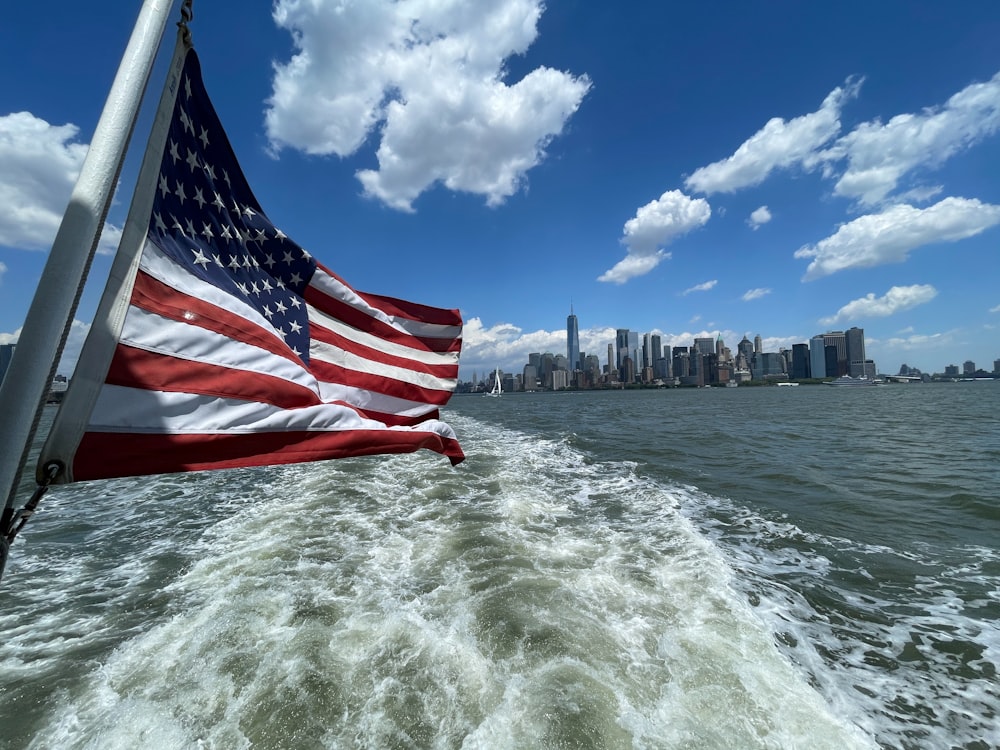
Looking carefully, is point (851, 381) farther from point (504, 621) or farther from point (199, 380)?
point (199, 380)

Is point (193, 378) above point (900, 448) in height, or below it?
above

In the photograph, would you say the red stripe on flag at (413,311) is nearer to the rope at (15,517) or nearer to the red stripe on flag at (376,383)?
the red stripe on flag at (376,383)

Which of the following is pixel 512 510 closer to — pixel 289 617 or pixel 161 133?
pixel 289 617

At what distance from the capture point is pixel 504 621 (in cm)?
421

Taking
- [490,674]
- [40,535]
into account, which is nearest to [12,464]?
[490,674]

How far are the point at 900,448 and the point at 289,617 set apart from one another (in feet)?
64.7

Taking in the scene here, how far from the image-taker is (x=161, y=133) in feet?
6.97

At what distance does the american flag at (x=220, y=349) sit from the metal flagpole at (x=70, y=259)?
1.40ft

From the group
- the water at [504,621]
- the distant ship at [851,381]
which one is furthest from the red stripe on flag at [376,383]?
the distant ship at [851,381]

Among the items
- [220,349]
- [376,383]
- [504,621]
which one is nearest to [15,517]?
[220,349]

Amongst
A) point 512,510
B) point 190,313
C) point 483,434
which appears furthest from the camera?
point 483,434

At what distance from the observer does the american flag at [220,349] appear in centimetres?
201

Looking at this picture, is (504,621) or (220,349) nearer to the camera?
(220,349)

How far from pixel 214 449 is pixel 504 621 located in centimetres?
319
